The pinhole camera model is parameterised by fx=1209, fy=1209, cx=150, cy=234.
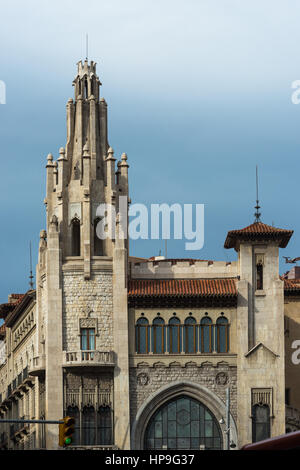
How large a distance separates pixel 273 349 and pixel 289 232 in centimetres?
760

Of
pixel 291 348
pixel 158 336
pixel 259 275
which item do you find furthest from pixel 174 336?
pixel 291 348

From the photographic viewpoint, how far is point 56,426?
250 feet

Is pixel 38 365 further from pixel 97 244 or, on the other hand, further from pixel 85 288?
pixel 97 244

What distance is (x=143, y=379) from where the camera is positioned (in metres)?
76.1

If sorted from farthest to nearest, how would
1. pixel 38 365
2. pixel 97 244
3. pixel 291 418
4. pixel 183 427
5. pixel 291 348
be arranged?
pixel 291 348, pixel 97 244, pixel 38 365, pixel 291 418, pixel 183 427

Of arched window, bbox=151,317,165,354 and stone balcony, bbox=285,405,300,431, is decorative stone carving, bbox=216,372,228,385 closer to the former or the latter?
arched window, bbox=151,317,165,354

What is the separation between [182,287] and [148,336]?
3.89m

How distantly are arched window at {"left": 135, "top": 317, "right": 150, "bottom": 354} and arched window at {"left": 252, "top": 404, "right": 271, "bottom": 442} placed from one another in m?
7.84

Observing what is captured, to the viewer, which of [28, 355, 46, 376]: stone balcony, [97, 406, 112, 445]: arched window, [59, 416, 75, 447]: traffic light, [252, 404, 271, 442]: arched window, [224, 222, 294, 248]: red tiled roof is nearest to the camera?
[59, 416, 75, 447]: traffic light

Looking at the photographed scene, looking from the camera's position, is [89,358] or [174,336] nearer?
[89,358]

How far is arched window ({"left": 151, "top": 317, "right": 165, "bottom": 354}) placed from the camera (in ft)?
252

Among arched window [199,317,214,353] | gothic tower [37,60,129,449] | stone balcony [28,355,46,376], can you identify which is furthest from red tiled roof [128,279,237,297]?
stone balcony [28,355,46,376]
